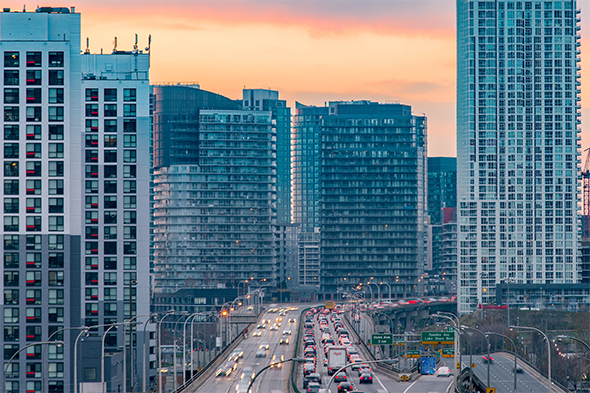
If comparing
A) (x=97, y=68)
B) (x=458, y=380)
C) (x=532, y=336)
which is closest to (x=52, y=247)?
(x=97, y=68)

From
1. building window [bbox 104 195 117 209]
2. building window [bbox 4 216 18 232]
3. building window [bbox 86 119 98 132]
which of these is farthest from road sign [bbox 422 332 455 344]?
building window [bbox 86 119 98 132]

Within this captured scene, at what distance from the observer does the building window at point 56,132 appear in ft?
459

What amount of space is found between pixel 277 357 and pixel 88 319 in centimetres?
3337

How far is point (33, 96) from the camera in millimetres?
139500

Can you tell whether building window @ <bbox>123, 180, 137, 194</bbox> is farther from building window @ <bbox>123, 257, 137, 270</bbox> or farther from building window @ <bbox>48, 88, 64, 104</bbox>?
building window @ <bbox>48, 88, 64, 104</bbox>

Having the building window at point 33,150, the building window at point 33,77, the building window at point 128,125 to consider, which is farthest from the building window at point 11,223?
the building window at point 128,125

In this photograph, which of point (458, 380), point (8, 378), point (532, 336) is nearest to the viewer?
point (458, 380)

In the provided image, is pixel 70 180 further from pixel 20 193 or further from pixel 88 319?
pixel 88 319

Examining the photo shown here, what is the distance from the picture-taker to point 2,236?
136 meters

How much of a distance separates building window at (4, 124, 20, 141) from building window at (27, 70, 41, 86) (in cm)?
722

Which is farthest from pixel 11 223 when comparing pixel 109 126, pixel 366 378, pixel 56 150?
pixel 366 378

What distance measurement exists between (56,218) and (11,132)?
50.9ft

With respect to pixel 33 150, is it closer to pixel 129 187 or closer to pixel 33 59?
pixel 33 59

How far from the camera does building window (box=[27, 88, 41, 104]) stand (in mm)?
139250
